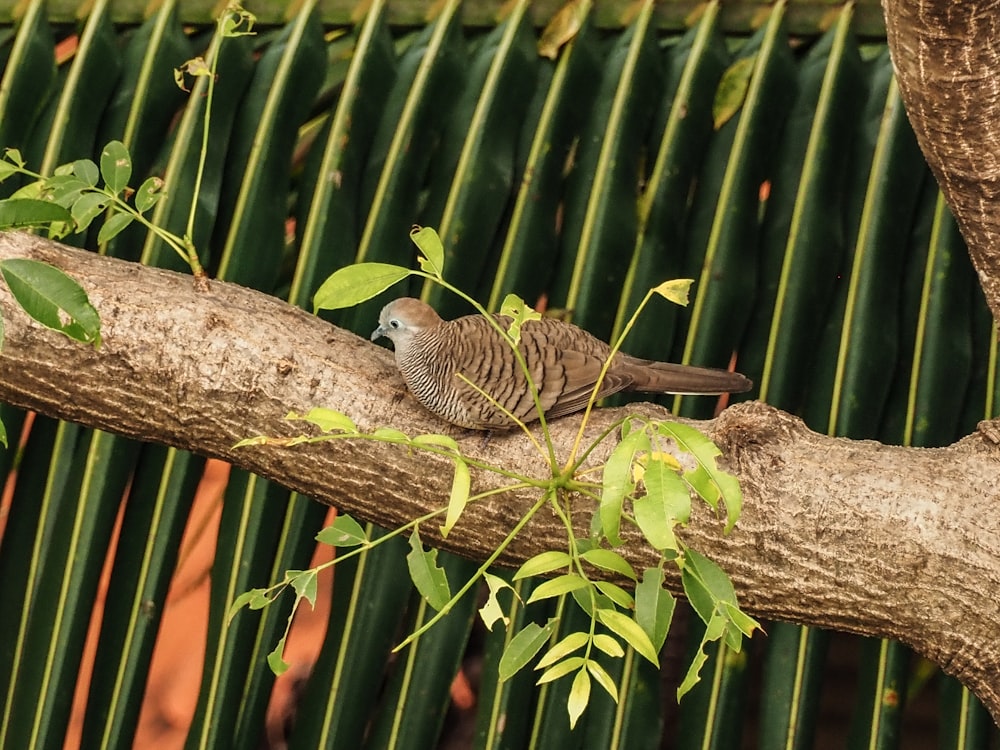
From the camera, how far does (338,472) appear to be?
4.27 feet

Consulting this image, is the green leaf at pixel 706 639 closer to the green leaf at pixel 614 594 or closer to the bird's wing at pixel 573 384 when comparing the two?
the green leaf at pixel 614 594

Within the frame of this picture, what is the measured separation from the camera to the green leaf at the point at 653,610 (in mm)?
981

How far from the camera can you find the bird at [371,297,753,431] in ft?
4.50

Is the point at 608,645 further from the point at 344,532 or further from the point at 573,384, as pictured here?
the point at 573,384

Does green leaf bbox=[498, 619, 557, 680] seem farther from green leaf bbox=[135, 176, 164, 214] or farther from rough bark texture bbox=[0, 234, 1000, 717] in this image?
green leaf bbox=[135, 176, 164, 214]

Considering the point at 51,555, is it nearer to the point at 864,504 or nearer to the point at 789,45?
the point at 864,504

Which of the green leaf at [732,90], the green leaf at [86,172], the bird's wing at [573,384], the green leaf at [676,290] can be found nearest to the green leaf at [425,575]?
the green leaf at [676,290]

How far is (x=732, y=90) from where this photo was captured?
1.85 meters

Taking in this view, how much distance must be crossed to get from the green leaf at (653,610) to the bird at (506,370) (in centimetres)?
40

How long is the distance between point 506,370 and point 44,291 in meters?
0.59

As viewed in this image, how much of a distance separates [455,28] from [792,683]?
1.10 metres

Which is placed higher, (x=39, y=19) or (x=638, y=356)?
(x=39, y=19)

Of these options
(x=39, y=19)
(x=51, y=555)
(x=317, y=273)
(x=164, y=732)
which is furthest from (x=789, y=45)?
(x=164, y=732)

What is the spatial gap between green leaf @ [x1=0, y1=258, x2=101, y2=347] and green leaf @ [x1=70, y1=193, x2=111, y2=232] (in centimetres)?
25
